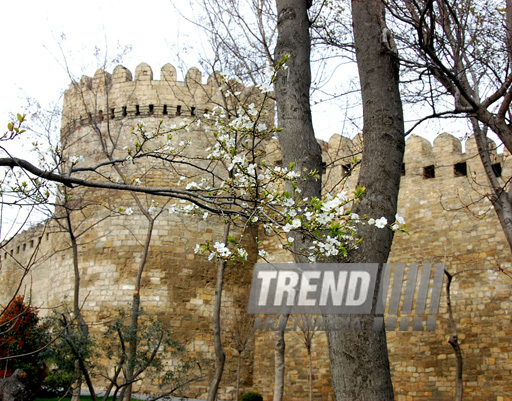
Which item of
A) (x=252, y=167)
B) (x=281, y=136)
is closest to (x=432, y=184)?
(x=281, y=136)

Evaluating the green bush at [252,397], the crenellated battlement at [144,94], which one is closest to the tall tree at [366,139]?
the green bush at [252,397]

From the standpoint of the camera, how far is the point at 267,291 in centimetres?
1237

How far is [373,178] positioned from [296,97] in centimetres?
96

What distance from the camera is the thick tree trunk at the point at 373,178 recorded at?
3.34 meters

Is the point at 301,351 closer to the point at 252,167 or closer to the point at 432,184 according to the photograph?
the point at 432,184

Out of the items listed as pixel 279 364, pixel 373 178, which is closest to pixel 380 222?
pixel 373 178

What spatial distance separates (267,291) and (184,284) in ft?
6.91

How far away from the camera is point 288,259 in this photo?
41.5ft

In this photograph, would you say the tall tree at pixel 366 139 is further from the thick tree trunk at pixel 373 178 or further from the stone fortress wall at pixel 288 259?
the stone fortress wall at pixel 288 259

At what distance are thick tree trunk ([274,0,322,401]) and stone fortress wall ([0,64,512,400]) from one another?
5.37 m

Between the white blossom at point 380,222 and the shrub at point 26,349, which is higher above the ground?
the white blossom at point 380,222

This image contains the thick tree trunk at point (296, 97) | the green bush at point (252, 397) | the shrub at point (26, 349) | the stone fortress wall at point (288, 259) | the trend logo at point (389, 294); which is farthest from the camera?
the green bush at point (252, 397)

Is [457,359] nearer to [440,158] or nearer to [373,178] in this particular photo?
[440,158]

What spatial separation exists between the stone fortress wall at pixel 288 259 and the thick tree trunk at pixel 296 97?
5368 mm
